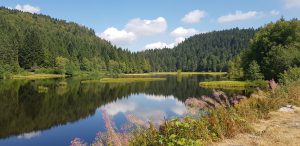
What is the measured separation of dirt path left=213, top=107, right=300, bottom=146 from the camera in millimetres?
11211

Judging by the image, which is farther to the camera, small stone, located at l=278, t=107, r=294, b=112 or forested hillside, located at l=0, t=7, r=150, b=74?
forested hillside, located at l=0, t=7, r=150, b=74

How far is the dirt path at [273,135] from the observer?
441 inches

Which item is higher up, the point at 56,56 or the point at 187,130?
the point at 56,56

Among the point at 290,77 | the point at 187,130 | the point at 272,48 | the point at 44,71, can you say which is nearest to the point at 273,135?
the point at 187,130

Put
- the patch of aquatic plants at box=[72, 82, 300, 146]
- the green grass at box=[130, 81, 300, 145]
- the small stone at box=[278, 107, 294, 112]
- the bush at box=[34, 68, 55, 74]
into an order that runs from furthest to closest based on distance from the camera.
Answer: the bush at box=[34, 68, 55, 74] → the small stone at box=[278, 107, 294, 112] → the green grass at box=[130, 81, 300, 145] → the patch of aquatic plants at box=[72, 82, 300, 146]

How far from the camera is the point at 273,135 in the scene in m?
12.1

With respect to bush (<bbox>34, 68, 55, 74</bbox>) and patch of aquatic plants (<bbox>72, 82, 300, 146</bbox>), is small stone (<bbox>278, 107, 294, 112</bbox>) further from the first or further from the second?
bush (<bbox>34, 68, 55, 74</bbox>)

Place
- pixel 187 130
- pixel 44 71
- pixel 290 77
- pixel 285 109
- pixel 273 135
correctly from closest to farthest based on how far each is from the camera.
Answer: pixel 187 130 < pixel 273 135 < pixel 285 109 < pixel 290 77 < pixel 44 71

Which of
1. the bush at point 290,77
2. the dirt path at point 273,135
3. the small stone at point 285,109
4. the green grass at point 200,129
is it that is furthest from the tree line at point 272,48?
the green grass at point 200,129

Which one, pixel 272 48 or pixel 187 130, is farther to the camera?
pixel 272 48

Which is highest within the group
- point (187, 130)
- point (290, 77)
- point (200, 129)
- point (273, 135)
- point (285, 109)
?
point (290, 77)

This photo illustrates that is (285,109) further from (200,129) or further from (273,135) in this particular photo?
(200,129)

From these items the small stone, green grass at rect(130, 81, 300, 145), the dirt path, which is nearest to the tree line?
the small stone

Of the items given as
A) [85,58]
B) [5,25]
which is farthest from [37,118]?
[5,25]
